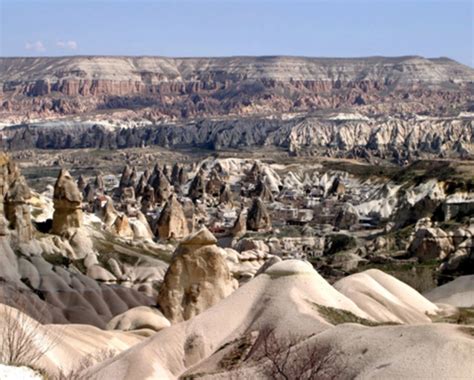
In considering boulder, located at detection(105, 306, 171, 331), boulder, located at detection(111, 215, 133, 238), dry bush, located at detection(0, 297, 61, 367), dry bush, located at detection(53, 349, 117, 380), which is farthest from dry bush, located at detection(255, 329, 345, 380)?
boulder, located at detection(111, 215, 133, 238)

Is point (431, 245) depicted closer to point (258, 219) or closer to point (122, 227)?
point (122, 227)

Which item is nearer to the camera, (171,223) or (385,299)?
(385,299)

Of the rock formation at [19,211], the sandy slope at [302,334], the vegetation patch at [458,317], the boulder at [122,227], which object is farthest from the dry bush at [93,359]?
the boulder at [122,227]

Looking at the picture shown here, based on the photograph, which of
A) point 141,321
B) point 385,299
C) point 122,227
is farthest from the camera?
point 122,227

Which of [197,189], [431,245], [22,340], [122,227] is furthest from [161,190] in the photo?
[22,340]

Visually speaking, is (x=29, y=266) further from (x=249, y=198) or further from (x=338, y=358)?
(x=249, y=198)

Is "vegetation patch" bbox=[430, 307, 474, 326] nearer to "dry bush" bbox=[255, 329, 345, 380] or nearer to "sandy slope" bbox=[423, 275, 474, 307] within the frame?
"sandy slope" bbox=[423, 275, 474, 307]
